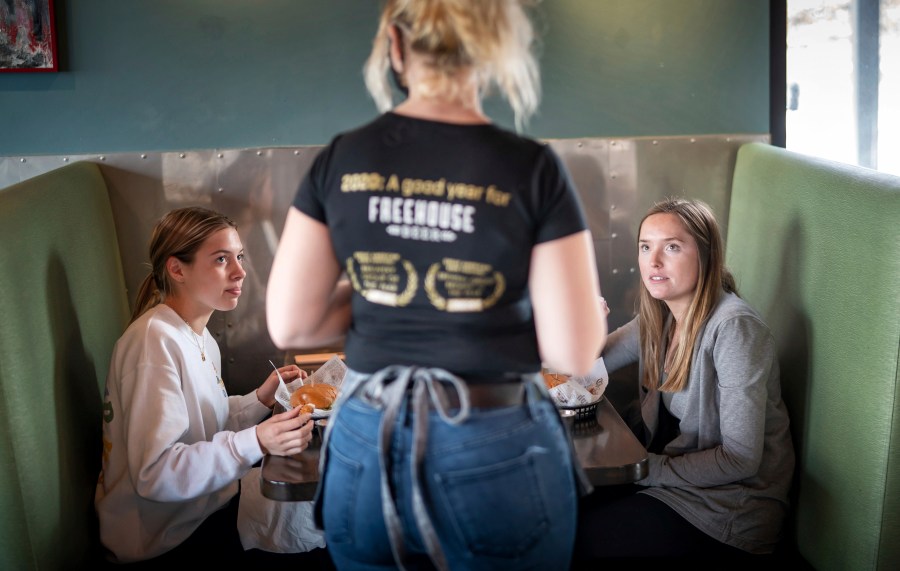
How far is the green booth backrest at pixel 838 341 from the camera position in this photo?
1.96 meters

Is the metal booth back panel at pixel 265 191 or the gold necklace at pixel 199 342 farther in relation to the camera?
the metal booth back panel at pixel 265 191

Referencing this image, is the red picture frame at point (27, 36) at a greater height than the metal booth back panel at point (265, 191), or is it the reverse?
the red picture frame at point (27, 36)

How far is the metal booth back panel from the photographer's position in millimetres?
2922

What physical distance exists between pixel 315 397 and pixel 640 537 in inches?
31.5

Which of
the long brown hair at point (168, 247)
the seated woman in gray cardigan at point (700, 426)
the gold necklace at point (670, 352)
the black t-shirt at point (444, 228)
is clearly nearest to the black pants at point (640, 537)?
the seated woman in gray cardigan at point (700, 426)

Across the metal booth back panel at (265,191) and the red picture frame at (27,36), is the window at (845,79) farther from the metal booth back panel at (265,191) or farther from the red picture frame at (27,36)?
the red picture frame at (27,36)

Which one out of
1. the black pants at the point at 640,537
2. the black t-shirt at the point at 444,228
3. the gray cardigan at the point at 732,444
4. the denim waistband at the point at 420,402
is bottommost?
the black pants at the point at 640,537

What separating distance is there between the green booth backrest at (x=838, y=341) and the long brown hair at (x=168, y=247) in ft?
4.80

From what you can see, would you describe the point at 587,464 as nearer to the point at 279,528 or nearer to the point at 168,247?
the point at 279,528

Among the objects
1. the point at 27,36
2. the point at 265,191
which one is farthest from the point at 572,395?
the point at 27,36

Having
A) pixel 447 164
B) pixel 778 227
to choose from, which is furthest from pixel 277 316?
pixel 778 227

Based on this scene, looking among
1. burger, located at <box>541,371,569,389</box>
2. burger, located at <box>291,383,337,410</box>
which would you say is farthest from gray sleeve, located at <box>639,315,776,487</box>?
burger, located at <box>291,383,337,410</box>

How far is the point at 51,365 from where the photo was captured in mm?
2123

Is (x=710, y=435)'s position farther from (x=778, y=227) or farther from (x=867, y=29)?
(x=867, y=29)
